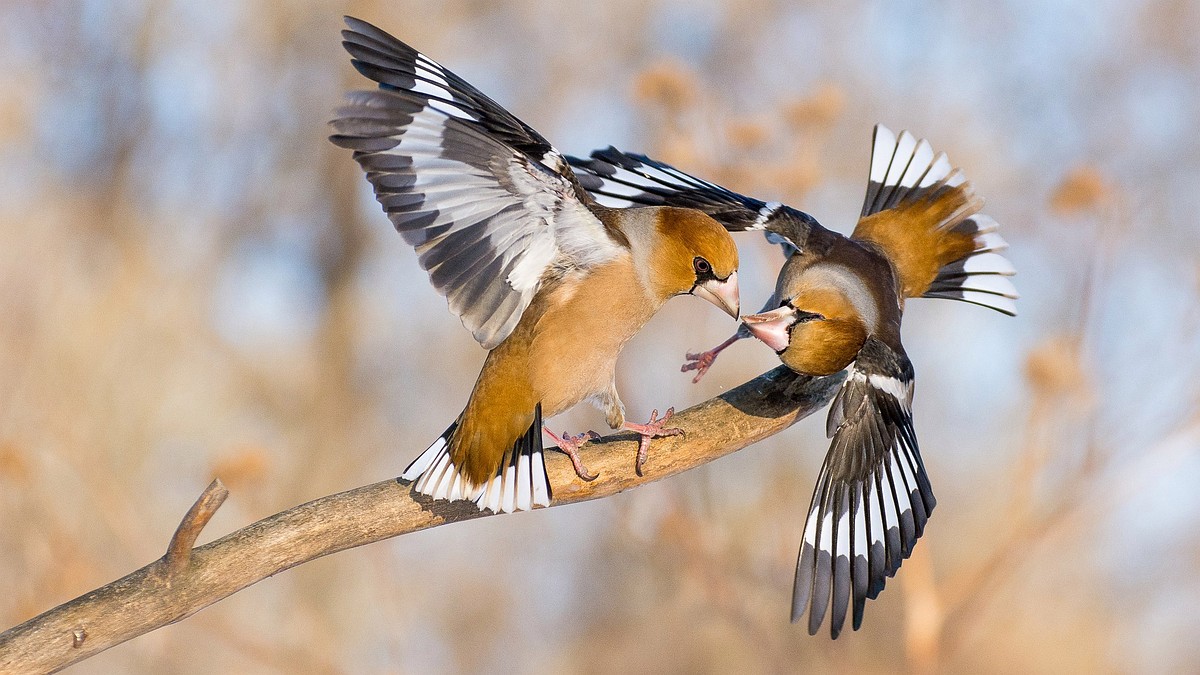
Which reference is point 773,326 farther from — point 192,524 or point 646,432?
point 192,524

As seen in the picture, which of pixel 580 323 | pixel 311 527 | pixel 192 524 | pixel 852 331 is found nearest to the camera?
pixel 192 524

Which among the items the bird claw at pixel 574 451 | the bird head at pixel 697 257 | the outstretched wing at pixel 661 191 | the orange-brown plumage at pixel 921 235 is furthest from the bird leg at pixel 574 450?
the orange-brown plumage at pixel 921 235

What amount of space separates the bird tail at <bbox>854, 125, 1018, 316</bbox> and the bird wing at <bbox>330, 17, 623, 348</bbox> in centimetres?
114

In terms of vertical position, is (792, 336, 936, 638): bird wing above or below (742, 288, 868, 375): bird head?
below

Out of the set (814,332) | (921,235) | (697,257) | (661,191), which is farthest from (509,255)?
(921,235)

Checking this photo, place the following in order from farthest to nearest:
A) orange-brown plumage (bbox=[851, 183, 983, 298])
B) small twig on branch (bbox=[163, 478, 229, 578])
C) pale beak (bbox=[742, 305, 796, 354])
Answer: orange-brown plumage (bbox=[851, 183, 983, 298]), pale beak (bbox=[742, 305, 796, 354]), small twig on branch (bbox=[163, 478, 229, 578])

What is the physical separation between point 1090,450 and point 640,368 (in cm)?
259

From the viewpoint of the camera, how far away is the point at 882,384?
2.53 m

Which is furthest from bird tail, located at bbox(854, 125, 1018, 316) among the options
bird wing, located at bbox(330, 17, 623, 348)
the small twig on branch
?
A: the small twig on branch

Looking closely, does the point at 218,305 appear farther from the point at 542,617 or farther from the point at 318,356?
the point at 542,617

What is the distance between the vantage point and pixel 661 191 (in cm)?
322

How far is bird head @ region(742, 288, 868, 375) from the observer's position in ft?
7.91

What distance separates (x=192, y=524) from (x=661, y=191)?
171 centimetres

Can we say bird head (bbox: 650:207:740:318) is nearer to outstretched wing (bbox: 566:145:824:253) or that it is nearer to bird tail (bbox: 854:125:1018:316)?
outstretched wing (bbox: 566:145:824:253)
